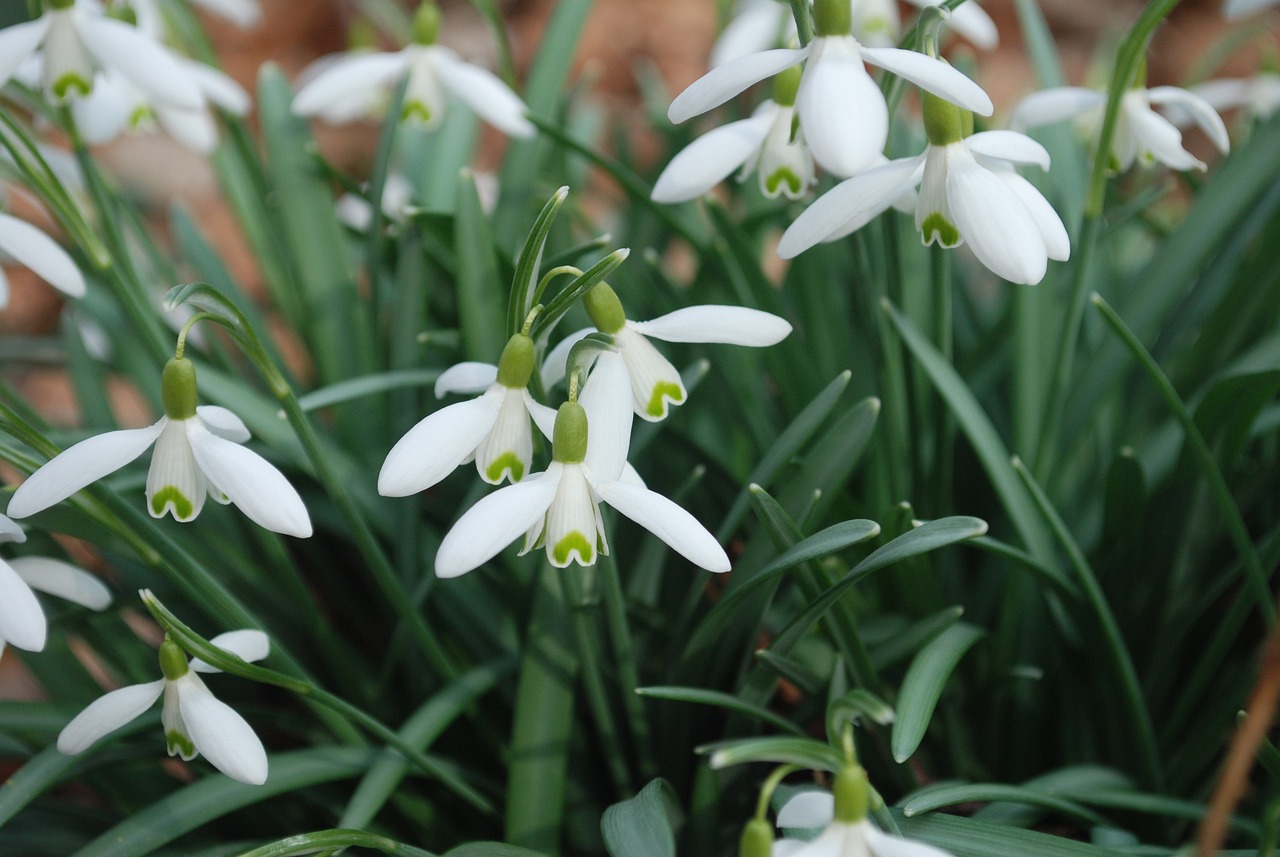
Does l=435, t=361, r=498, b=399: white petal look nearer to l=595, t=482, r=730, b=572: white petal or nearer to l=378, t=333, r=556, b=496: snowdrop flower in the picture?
l=378, t=333, r=556, b=496: snowdrop flower

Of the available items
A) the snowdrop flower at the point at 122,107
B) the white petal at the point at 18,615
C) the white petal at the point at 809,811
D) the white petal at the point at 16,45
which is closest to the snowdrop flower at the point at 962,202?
the white petal at the point at 809,811

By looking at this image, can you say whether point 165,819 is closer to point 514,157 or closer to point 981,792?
point 981,792

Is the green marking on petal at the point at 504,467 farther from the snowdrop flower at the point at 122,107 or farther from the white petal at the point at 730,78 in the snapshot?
the snowdrop flower at the point at 122,107

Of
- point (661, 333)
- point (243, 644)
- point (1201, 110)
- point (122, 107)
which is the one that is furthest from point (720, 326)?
point (122, 107)

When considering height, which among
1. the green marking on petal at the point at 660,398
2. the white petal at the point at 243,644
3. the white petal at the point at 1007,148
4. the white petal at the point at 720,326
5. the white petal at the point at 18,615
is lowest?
the white petal at the point at 243,644

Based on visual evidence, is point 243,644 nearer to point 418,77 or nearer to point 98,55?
point 98,55

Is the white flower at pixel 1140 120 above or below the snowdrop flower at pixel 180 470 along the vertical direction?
above
